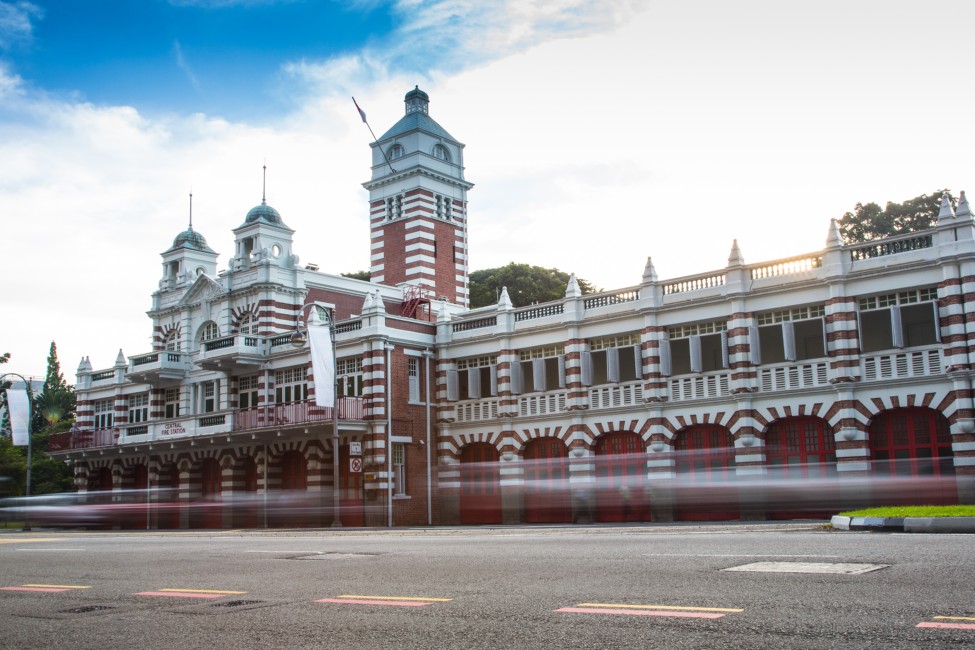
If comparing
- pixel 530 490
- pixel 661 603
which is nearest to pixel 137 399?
pixel 530 490

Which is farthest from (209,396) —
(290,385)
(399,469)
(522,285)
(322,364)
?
(522,285)

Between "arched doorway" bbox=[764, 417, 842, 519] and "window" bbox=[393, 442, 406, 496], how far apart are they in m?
15.5

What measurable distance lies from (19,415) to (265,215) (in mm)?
16110

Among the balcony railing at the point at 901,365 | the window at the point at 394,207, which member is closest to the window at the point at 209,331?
the window at the point at 394,207

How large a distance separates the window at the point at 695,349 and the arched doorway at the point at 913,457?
5728 mm

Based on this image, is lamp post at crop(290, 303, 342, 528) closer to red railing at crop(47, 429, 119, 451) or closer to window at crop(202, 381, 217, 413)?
window at crop(202, 381, 217, 413)

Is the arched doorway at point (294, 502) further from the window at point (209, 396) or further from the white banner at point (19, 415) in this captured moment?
the white banner at point (19, 415)

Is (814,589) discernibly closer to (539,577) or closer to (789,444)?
(539,577)

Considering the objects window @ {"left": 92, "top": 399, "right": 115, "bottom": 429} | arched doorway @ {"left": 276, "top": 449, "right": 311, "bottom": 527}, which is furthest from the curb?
window @ {"left": 92, "top": 399, "right": 115, "bottom": 429}

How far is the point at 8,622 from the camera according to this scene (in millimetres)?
8953

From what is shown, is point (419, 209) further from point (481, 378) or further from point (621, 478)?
point (621, 478)

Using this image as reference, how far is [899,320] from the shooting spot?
29234 mm

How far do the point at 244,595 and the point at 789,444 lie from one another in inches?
995

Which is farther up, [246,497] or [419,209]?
[419,209]
